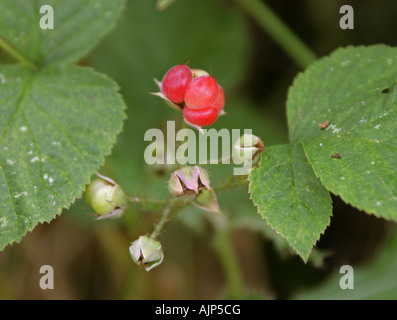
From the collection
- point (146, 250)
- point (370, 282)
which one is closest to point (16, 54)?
point (146, 250)

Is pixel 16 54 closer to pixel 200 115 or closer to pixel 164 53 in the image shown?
pixel 200 115

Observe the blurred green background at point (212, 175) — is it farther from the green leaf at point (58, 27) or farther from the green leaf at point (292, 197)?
the green leaf at point (292, 197)

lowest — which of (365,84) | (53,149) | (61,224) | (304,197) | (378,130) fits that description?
(304,197)

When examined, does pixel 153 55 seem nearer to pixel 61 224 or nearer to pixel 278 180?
pixel 61 224

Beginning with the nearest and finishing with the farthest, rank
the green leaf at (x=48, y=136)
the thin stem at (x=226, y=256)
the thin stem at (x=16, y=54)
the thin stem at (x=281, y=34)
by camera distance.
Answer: the green leaf at (x=48, y=136), the thin stem at (x=16, y=54), the thin stem at (x=226, y=256), the thin stem at (x=281, y=34)

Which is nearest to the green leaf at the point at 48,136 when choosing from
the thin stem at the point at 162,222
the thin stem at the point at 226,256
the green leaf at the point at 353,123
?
the thin stem at the point at 162,222

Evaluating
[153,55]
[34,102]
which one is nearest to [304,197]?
[34,102]
